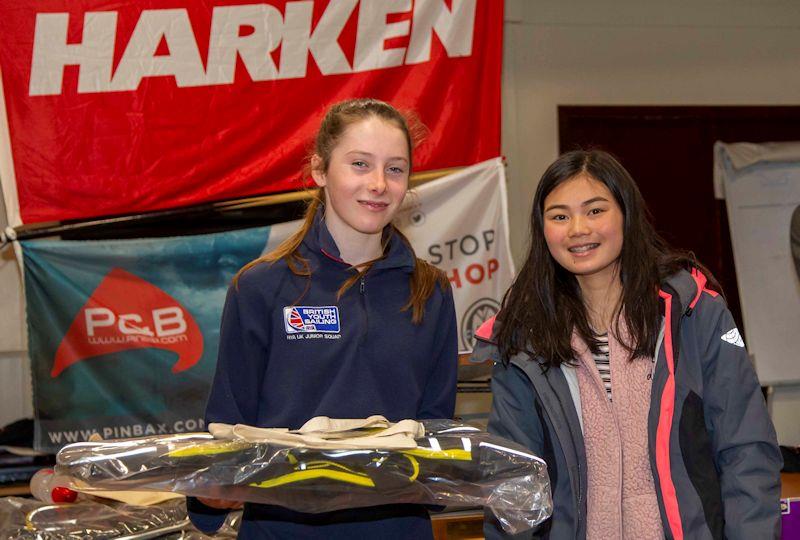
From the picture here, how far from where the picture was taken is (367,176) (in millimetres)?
1860

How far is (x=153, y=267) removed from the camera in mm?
3879

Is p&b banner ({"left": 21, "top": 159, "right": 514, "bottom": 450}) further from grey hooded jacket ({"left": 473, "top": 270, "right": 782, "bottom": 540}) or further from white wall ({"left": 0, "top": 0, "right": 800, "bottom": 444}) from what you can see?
grey hooded jacket ({"left": 473, "top": 270, "right": 782, "bottom": 540})

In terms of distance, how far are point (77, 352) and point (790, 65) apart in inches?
165

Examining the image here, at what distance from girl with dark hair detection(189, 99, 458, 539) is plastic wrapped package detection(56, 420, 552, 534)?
0.83 ft

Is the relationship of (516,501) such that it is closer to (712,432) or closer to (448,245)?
(712,432)

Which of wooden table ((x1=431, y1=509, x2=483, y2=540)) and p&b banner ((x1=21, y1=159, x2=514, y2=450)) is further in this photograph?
p&b banner ((x1=21, y1=159, x2=514, y2=450))

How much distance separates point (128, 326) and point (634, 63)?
10.2 ft

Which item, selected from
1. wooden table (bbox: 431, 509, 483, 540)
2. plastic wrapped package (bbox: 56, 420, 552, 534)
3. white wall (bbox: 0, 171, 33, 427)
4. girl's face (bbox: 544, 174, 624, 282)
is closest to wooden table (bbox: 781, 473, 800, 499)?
wooden table (bbox: 431, 509, 483, 540)

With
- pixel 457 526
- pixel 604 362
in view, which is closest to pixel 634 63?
pixel 457 526

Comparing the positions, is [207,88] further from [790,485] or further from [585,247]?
[790,485]

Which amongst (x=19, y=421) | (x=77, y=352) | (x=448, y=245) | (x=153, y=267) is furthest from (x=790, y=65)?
(x=19, y=421)

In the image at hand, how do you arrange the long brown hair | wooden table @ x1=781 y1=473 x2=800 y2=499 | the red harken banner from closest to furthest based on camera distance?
the long brown hair → wooden table @ x1=781 y1=473 x2=800 y2=499 → the red harken banner

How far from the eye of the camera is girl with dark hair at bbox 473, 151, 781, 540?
1.83 meters

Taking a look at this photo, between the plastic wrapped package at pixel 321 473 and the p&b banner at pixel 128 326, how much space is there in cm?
236
